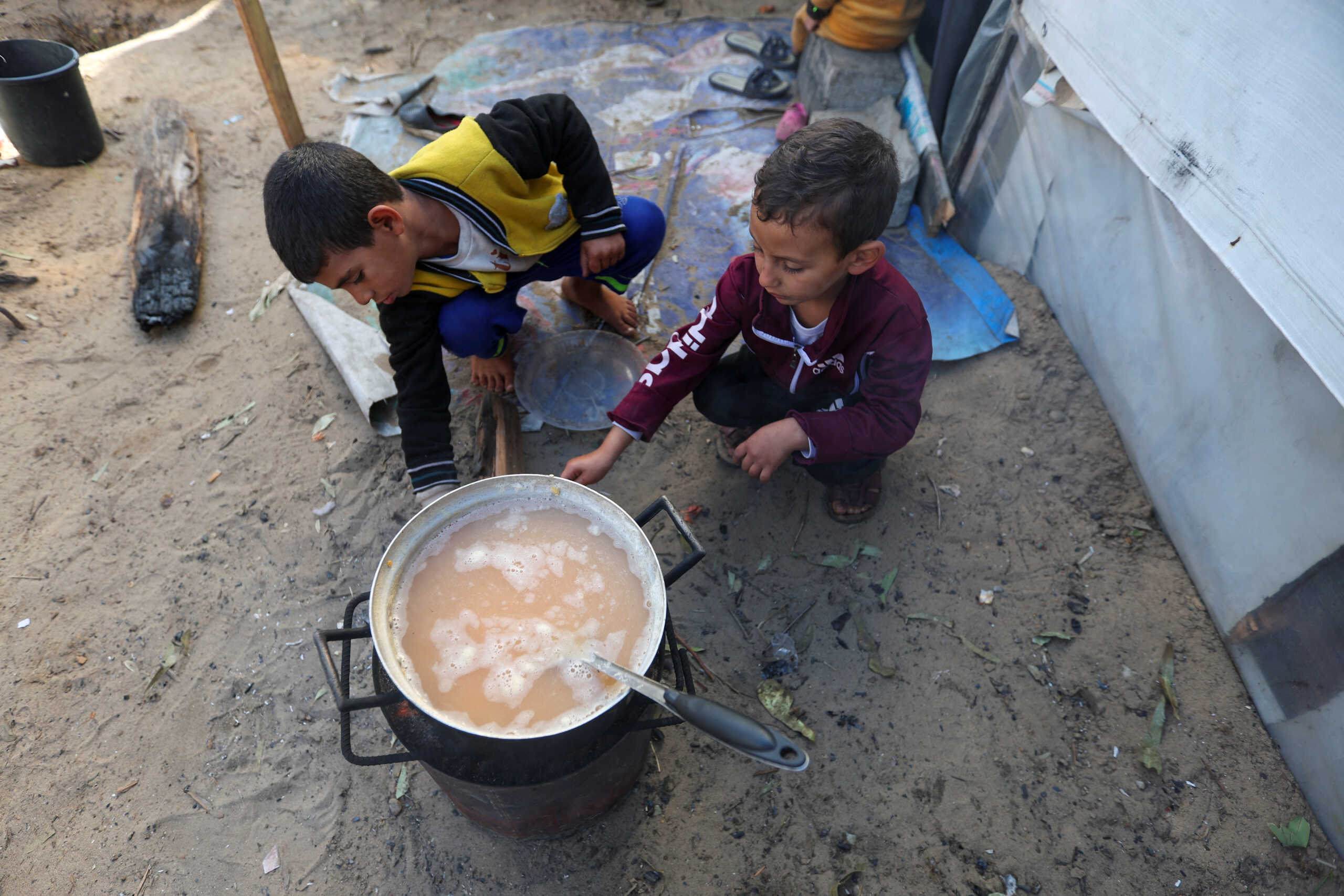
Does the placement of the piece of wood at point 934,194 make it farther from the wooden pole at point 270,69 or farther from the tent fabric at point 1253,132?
the wooden pole at point 270,69

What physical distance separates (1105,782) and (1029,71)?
3.08m

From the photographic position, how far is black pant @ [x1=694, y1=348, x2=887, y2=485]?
8.25 feet

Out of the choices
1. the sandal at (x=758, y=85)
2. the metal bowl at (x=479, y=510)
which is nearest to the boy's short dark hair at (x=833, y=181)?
the metal bowl at (x=479, y=510)

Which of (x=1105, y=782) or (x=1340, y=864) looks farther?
(x=1105, y=782)

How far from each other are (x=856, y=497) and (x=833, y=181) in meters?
1.30

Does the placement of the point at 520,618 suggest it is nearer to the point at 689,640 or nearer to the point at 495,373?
the point at 689,640

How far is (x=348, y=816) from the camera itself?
207 cm

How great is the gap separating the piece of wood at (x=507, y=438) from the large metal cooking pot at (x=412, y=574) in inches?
34.9

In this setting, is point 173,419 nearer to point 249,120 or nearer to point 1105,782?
point 249,120

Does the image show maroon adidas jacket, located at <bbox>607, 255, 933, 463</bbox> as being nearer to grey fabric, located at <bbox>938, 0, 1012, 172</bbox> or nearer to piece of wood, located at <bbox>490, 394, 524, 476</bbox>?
piece of wood, located at <bbox>490, 394, 524, 476</bbox>

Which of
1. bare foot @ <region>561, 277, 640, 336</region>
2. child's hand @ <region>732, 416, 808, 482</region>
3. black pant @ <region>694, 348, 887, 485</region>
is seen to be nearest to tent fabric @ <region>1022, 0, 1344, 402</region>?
black pant @ <region>694, 348, 887, 485</region>

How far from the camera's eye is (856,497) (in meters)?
2.63

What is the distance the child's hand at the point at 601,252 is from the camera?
2.77 m

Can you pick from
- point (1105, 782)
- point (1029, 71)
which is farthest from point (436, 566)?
point (1029, 71)
